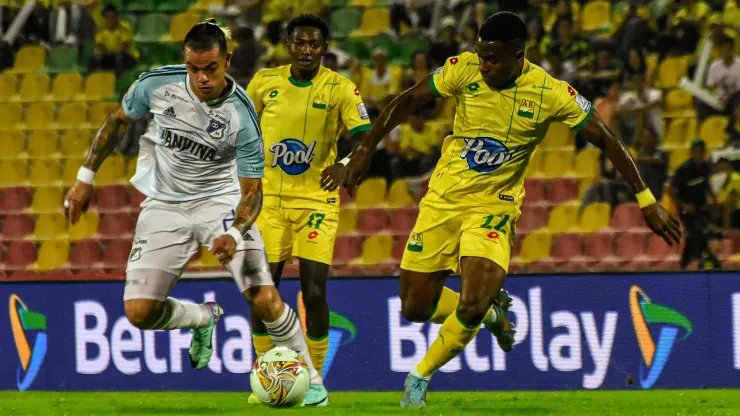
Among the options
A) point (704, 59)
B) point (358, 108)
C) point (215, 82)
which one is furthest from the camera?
point (704, 59)

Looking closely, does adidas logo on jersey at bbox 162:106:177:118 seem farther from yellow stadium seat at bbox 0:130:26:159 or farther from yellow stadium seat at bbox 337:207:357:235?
yellow stadium seat at bbox 0:130:26:159

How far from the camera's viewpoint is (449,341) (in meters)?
7.64

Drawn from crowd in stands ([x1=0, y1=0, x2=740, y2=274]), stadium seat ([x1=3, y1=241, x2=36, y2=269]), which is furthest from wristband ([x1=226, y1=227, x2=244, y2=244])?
stadium seat ([x1=3, y1=241, x2=36, y2=269])

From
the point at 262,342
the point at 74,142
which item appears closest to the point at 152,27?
the point at 74,142

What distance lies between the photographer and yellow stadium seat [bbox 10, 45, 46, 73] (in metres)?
17.4

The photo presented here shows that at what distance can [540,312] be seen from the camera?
396 inches

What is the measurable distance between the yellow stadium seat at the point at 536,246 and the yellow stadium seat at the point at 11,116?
7.33 m

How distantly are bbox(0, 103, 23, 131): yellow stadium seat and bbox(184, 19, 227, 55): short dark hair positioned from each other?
33.7 ft

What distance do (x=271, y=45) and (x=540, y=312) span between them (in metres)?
7.32

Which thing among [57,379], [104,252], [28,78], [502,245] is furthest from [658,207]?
[28,78]

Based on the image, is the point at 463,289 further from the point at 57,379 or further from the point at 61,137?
the point at 61,137

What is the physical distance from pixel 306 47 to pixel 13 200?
26.4 feet

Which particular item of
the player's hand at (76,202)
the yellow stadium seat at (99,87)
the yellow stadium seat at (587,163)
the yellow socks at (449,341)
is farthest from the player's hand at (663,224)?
the yellow stadium seat at (99,87)

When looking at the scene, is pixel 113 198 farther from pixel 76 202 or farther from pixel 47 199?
pixel 76 202
